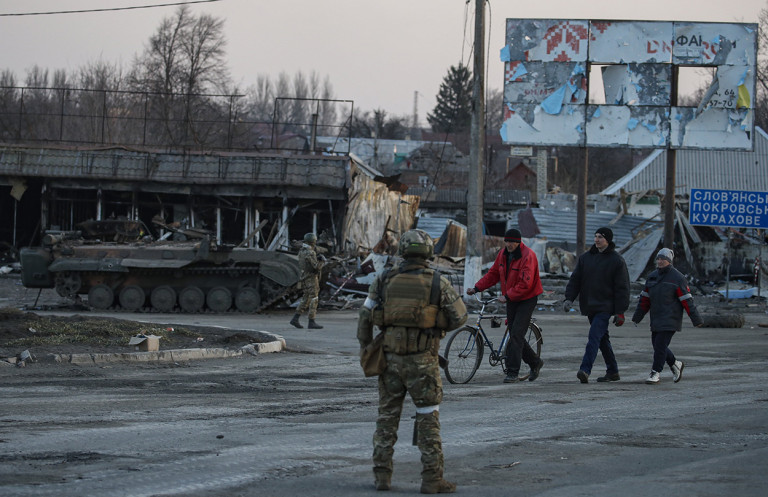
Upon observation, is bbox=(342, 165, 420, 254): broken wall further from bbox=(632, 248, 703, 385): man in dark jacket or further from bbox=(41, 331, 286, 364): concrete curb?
bbox=(632, 248, 703, 385): man in dark jacket

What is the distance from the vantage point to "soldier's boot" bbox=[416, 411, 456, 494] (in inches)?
216

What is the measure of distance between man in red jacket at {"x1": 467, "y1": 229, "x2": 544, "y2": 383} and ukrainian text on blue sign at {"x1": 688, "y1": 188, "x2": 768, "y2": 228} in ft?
58.3

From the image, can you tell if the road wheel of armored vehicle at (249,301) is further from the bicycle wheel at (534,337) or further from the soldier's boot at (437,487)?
the soldier's boot at (437,487)

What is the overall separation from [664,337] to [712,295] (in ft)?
60.3

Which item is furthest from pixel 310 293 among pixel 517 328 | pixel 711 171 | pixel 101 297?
pixel 711 171

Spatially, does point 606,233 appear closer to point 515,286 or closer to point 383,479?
point 515,286

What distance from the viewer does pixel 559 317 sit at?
23.1 metres

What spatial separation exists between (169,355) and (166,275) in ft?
37.2

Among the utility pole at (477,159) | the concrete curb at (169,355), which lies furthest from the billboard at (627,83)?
the concrete curb at (169,355)

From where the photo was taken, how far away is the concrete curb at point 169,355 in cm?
1172

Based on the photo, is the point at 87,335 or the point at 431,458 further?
the point at 87,335

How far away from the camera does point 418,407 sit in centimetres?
570

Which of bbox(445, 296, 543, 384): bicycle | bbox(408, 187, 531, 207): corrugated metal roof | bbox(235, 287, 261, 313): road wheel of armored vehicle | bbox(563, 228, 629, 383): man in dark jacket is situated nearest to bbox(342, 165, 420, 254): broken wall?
bbox(235, 287, 261, 313): road wheel of armored vehicle

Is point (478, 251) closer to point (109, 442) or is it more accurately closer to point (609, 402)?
point (609, 402)
